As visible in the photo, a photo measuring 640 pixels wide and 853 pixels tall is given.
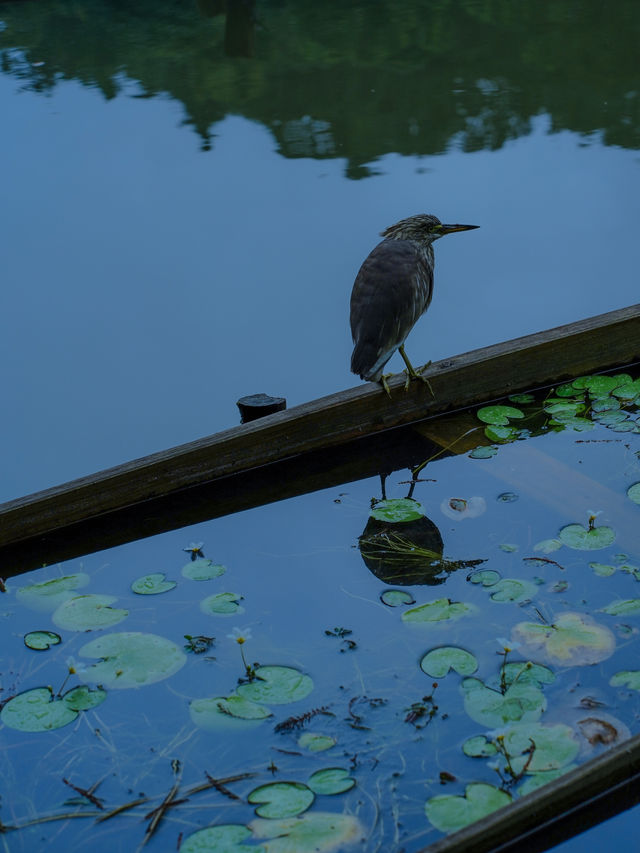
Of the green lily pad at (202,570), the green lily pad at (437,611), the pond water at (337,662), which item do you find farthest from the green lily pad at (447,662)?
the green lily pad at (202,570)

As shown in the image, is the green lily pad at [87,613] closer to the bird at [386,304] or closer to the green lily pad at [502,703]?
the green lily pad at [502,703]

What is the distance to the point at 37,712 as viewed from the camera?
1994 millimetres

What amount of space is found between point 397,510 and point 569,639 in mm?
720

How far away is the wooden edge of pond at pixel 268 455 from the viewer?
255 centimetres

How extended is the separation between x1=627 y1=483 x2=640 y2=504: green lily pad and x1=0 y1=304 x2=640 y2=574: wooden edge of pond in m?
0.62

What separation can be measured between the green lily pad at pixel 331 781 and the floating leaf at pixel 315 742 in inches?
2.2

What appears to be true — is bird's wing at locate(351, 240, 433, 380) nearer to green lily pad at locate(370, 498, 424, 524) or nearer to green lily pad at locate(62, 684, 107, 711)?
green lily pad at locate(370, 498, 424, 524)

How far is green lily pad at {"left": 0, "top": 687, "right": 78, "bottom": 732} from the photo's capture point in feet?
6.45

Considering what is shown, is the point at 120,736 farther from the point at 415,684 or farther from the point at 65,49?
the point at 65,49

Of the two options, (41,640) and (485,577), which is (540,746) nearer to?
(485,577)

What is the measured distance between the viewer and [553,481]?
2.69 meters

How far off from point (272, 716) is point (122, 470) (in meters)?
0.91

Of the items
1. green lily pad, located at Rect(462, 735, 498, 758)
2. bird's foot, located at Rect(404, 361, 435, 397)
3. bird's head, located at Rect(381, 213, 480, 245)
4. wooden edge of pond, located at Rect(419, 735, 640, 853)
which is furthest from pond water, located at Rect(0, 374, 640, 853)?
bird's head, located at Rect(381, 213, 480, 245)

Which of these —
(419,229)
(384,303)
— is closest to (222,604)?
(384,303)
